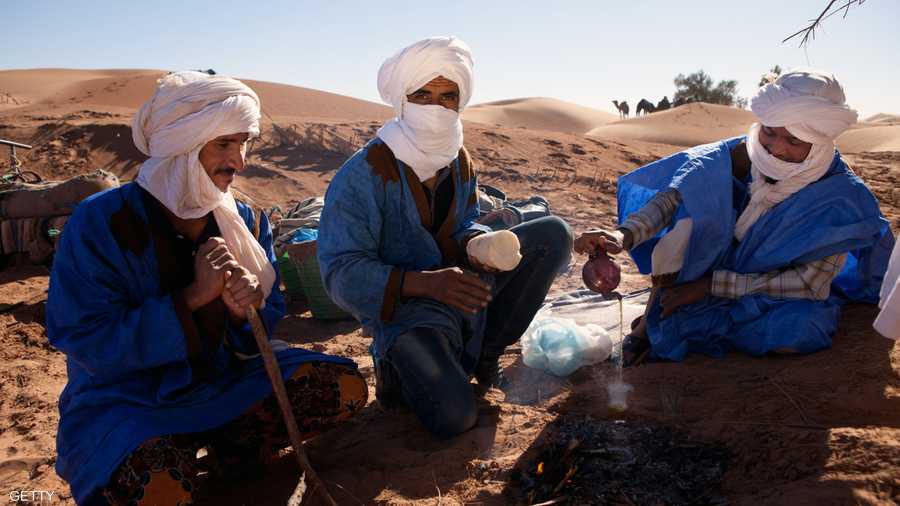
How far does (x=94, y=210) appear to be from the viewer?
2.42 metres

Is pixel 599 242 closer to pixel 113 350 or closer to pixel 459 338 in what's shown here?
pixel 459 338

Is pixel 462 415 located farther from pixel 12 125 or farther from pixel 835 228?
pixel 12 125

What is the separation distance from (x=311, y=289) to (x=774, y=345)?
3234 millimetres

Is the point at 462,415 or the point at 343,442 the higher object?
the point at 462,415

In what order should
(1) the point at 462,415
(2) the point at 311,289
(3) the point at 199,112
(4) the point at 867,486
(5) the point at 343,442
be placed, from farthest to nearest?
(2) the point at 311,289 < (5) the point at 343,442 < (1) the point at 462,415 < (3) the point at 199,112 < (4) the point at 867,486

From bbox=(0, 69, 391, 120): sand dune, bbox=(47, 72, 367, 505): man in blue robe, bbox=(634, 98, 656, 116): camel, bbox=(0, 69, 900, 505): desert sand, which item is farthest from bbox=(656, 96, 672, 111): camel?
bbox=(47, 72, 367, 505): man in blue robe

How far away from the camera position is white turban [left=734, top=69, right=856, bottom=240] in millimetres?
3020

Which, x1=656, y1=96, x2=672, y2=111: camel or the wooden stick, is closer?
the wooden stick

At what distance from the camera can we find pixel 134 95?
2795cm

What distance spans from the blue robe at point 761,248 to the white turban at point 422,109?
49.1 inches

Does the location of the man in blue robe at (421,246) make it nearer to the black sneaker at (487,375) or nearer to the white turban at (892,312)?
the black sneaker at (487,375)

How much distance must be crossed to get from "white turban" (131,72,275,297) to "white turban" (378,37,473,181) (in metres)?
0.65

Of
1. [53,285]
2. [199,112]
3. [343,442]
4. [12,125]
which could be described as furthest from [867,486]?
[12,125]

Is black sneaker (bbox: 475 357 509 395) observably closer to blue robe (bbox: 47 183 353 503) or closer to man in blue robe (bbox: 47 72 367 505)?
man in blue robe (bbox: 47 72 367 505)
